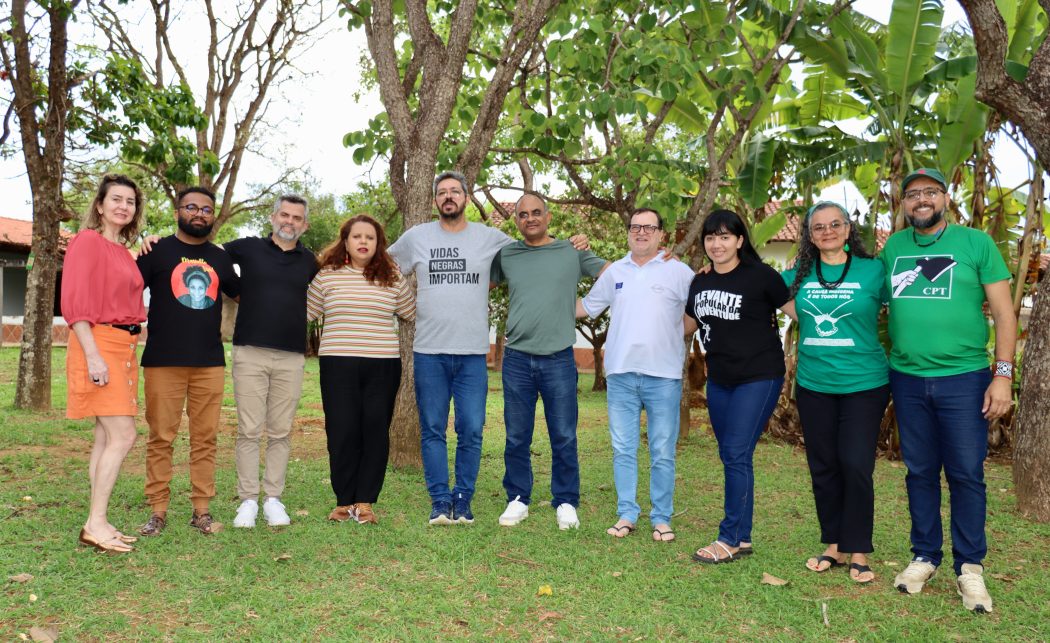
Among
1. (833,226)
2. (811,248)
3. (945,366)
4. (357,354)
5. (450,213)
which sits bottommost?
(357,354)

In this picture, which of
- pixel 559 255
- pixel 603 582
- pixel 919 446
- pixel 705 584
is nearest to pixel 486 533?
pixel 603 582

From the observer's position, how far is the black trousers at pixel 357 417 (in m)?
5.14

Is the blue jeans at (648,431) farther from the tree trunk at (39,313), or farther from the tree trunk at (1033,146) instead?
the tree trunk at (39,313)

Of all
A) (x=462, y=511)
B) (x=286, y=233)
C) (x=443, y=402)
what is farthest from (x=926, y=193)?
(x=286, y=233)

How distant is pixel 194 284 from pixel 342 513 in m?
1.83

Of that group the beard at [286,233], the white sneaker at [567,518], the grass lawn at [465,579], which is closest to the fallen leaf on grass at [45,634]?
the grass lawn at [465,579]

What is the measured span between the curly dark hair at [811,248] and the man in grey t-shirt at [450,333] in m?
2.01

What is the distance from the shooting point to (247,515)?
16.9ft

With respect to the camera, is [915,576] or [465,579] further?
[465,579]

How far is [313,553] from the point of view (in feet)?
15.3

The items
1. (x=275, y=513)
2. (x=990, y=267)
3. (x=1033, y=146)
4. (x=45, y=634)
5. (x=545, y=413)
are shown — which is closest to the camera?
(x=45, y=634)

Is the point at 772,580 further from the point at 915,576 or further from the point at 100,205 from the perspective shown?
the point at 100,205

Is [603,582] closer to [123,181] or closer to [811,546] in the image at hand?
[811,546]

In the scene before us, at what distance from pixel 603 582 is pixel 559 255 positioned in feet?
7.10
